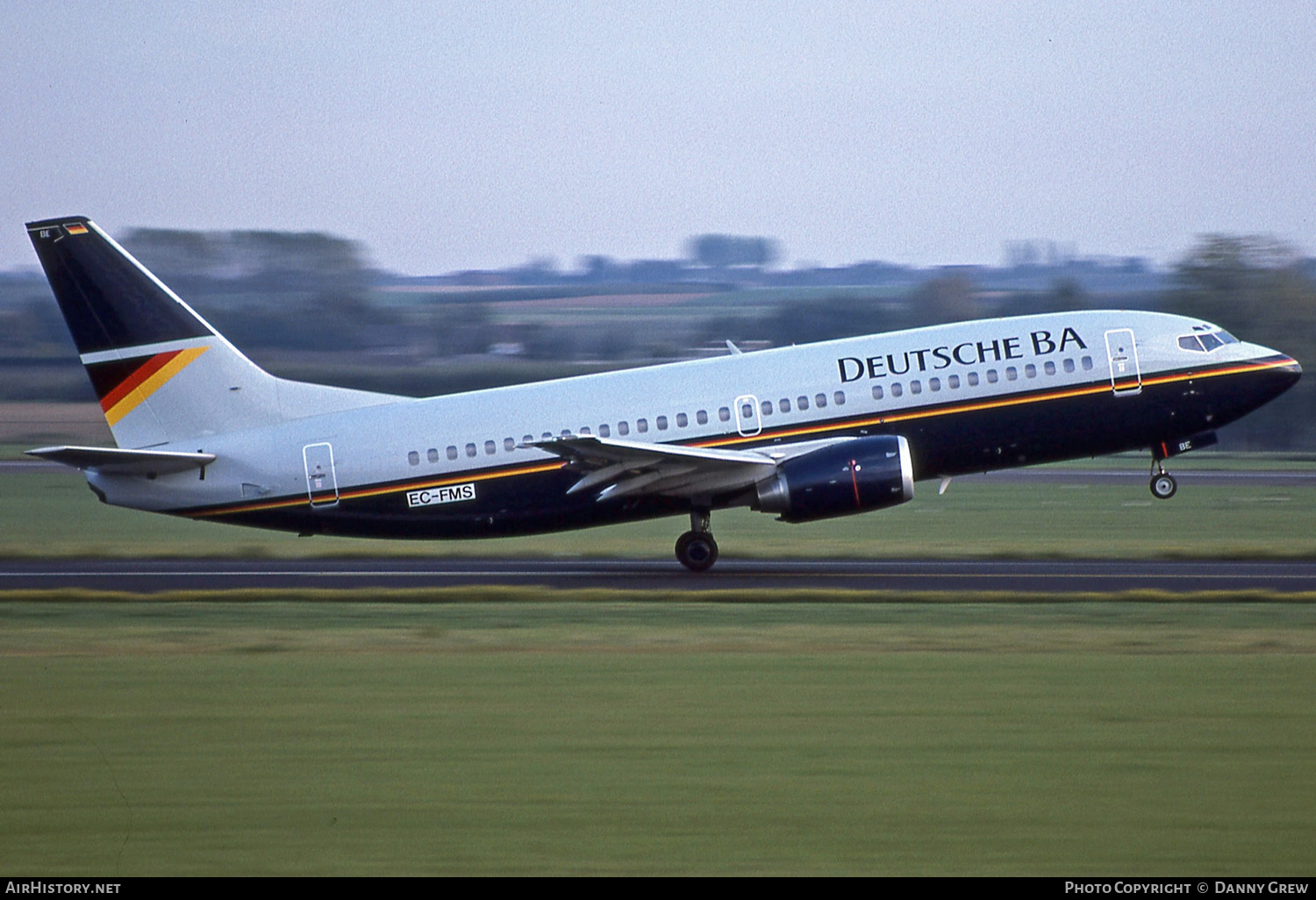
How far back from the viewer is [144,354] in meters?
26.7

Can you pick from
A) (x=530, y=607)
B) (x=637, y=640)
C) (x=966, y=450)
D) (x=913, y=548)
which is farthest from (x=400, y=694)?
(x=913, y=548)

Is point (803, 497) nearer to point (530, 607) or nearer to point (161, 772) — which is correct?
point (530, 607)

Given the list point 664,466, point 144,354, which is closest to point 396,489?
point 664,466

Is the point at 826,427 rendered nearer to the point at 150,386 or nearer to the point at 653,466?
the point at 653,466

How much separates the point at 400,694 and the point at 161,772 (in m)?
3.64

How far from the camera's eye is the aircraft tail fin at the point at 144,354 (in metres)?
26.3

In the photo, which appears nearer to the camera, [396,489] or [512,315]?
[396,489]

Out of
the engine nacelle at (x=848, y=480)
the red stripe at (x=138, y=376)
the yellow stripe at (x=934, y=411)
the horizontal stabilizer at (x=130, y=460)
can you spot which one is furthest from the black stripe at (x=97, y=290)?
the engine nacelle at (x=848, y=480)

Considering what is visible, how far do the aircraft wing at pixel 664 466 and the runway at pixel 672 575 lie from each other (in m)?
1.66

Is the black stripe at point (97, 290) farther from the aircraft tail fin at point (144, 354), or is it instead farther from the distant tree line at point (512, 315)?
the distant tree line at point (512, 315)

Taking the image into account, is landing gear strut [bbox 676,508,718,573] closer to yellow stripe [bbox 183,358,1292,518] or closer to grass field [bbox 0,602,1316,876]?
yellow stripe [bbox 183,358,1292,518]

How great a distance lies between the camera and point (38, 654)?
59.2 feet

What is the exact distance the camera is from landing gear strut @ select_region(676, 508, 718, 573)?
27203mm

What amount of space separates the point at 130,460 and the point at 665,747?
16075 mm
